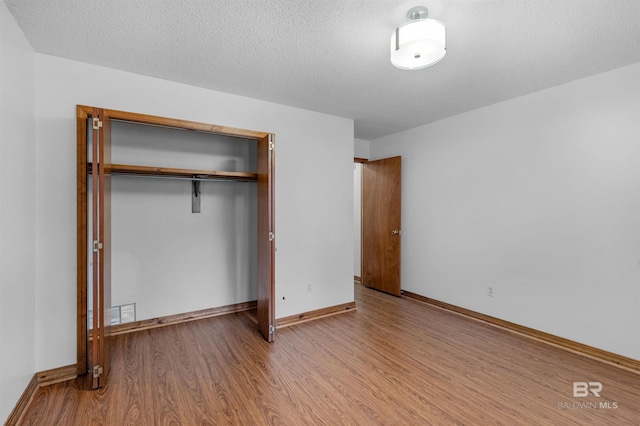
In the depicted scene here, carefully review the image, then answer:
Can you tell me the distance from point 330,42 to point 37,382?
10.7ft

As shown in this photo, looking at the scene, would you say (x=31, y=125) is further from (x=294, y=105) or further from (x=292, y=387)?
(x=292, y=387)

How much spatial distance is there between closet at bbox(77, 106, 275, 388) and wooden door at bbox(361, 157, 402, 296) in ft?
6.64

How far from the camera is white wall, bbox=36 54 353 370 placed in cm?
228

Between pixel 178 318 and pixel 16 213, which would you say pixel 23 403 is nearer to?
pixel 16 213

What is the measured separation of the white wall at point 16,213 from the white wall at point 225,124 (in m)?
0.10

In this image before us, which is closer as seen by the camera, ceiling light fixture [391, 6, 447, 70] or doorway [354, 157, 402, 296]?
ceiling light fixture [391, 6, 447, 70]

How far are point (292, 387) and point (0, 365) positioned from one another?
1.71 m

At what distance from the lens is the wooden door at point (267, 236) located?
287cm

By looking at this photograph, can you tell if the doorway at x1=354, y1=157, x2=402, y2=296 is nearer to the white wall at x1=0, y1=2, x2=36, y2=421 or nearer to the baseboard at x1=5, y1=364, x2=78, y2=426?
the baseboard at x1=5, y1=364, x2=78, y2=426

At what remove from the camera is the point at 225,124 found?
3084mm

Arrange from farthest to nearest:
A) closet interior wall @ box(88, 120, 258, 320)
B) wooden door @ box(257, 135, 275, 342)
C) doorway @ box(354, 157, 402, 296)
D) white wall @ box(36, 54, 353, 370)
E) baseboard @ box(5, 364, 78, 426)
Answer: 1. doorway @ box(354, 157, 402, 296)
2. closet interior wall @ box(88, 120, 258, 320)
3. wooden door @ box(257, 135, 275, 342)
4. white wall @ box(36, 54, 353, 370)
5. baseboard @ box(5, 364, 78, 426)

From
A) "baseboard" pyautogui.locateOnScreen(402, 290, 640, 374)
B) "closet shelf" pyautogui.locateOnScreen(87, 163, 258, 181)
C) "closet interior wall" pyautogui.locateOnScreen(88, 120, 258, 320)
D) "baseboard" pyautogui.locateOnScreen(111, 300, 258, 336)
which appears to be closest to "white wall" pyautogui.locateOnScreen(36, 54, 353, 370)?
"closet shelf" pyautogui.locateOnScreen(87, 163, 258, 181)

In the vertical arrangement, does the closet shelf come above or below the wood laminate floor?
above

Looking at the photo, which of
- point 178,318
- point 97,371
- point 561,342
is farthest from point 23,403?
point 561,342
